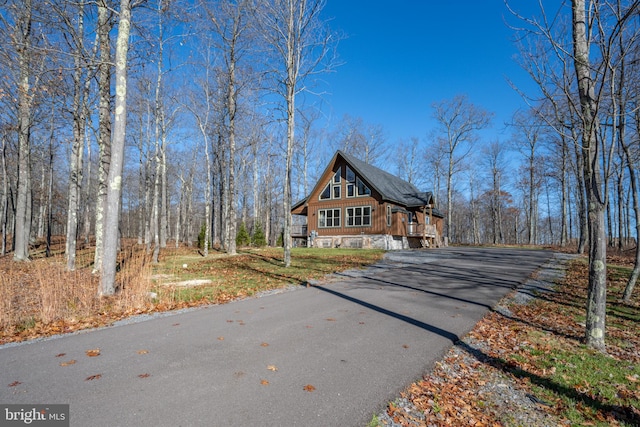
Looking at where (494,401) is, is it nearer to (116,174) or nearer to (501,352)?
(501,352)

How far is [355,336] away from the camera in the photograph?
191 inches

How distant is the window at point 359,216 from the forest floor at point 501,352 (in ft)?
54.9

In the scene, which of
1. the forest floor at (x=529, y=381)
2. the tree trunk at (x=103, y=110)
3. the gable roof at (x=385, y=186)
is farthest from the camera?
the gable roof at (x=385, y=186)

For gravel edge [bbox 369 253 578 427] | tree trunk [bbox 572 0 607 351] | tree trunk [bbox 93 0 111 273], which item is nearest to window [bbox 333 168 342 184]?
tree trunk [bbox 93 0 111 273]

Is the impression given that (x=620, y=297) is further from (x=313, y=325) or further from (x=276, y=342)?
(x=276, y=342)

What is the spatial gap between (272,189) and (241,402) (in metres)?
38.4

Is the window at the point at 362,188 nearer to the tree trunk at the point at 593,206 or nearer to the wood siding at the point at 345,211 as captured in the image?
the wood siding at the point at 345,211

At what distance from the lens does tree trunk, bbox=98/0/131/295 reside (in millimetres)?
6938

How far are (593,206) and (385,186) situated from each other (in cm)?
2215

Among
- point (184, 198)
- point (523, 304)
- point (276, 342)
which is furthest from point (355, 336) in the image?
point (184, 198)

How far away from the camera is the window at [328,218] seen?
27.1 meters

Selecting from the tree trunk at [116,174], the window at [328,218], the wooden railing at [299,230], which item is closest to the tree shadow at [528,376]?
the tree trunk at [116,174]

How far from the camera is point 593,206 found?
4945 millimetres

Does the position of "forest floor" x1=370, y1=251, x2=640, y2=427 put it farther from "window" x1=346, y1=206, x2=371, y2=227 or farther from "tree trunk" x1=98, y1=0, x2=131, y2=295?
"window" x1=346, y1=206, x2=371, y2=227
